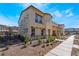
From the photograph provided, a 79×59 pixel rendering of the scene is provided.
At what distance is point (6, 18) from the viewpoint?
639 centimetres

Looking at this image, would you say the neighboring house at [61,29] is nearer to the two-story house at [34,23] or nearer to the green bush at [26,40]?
the two-story house at [34,23]

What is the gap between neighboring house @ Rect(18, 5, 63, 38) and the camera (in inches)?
269

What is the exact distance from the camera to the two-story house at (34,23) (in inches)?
268

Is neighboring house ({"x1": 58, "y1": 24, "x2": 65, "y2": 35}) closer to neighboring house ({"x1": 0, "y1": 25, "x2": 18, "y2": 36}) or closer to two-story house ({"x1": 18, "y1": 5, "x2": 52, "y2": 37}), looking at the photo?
two-story house ({"x1": 18, "y1": 5, "x2": 52, "y2": 37})

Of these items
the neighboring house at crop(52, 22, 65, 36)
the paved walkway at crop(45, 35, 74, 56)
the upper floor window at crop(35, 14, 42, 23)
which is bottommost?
the paved walkway at crop(45, 35, 74, 56)

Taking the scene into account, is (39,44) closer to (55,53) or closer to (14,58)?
(55,53)

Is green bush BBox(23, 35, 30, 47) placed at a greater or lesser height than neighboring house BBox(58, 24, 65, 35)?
lesser

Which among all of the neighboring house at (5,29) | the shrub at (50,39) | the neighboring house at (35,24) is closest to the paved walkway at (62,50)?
the shrub at (50,39)

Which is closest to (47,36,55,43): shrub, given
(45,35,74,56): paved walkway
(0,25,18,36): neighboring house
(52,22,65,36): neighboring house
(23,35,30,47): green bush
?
(52,22,65,36): neighboring house

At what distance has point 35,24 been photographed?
24.8 ft

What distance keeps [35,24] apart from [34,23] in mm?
79

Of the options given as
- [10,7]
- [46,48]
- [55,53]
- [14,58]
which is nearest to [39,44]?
[46,48]

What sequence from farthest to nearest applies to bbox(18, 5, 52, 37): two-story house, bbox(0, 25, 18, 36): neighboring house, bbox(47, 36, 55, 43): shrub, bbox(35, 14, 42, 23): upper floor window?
bbox(35, 14, 42, 23): upper floor window < bbox(47, 36, 55, 43): shrub < bbox(18, 5, 52, 37): two-story house < bbox(0, 25, 18, 36): neighboring house

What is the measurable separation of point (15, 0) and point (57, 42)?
9.00ft
